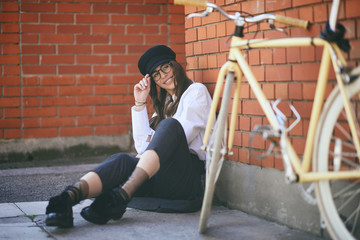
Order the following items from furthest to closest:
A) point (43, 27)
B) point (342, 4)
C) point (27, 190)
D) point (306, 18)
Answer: point (43, 27)
point (27, 190)
point (306, 18)
point (342, 4)

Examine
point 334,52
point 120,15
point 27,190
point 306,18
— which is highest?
point 120,15

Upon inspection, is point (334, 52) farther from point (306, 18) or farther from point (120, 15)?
point (120, 15)

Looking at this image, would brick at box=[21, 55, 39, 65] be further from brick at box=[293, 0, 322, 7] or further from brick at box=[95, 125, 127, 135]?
brick at box=[293, 0, 322, 7]

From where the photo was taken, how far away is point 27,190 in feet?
15.6

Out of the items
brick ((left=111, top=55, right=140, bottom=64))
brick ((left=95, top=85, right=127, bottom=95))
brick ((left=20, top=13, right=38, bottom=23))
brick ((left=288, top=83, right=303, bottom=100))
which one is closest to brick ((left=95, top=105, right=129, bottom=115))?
brick ((left=95, top=85, right=127, bottom=95))

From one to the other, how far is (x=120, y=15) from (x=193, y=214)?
3596 millimetres

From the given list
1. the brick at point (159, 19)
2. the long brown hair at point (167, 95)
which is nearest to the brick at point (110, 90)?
the brick at point (159, 19)

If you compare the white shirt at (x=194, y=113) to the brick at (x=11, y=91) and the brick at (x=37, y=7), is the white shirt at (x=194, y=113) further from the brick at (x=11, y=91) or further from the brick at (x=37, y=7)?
the brick at (x=37, y=7)

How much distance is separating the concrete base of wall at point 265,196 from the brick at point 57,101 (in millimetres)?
2965

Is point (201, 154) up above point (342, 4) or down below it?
below

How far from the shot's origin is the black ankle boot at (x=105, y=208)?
326 centimetres

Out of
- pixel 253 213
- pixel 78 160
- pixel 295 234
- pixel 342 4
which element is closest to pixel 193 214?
pixel 253 213

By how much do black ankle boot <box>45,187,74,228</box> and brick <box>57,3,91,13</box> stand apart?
3.70 m

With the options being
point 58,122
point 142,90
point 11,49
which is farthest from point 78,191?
point 11,49
